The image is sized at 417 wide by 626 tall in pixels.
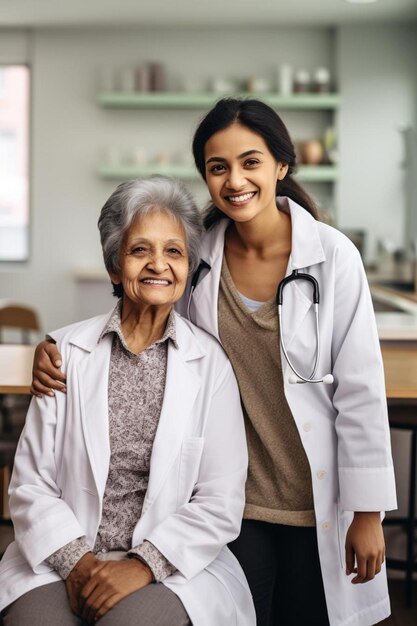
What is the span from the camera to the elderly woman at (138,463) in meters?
1.47

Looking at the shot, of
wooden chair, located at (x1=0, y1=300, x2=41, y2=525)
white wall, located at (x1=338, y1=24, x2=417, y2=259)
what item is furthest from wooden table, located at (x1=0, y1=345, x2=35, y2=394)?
white wall, located at (x1=338, y1=24, x2=417, y2=259)

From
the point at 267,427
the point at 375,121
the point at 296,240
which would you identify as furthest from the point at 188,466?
the point at 375,121

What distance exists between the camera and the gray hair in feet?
5.46

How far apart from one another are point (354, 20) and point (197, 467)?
507cm

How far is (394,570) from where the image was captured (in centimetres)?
273

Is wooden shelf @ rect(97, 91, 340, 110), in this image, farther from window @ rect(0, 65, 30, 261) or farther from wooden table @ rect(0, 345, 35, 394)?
wooden table @ rect(0, 345, 35, 394)

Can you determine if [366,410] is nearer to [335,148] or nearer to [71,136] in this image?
[335,148]

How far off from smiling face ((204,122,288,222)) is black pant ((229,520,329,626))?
662mm

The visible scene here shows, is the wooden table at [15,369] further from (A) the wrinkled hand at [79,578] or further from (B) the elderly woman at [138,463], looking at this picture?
(A) the wrinkled hand at [79,578]

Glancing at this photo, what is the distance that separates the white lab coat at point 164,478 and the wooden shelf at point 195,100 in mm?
4607

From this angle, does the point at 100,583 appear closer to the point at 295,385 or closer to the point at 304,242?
the point at 295,385

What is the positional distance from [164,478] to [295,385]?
319 mm

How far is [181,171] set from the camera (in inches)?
240

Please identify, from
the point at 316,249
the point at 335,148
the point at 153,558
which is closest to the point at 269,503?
the point at 153,558
